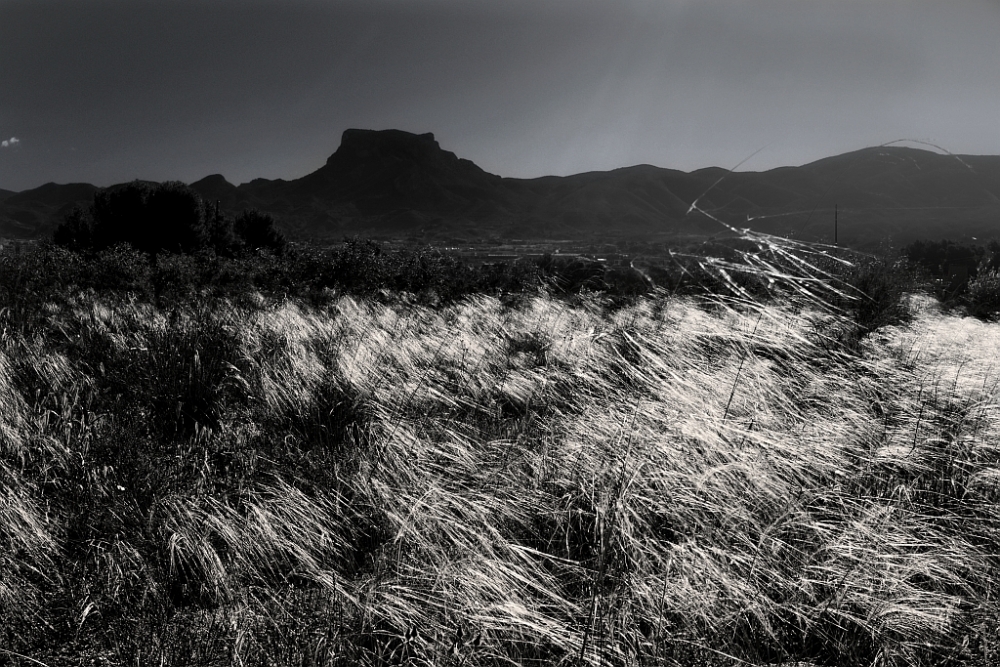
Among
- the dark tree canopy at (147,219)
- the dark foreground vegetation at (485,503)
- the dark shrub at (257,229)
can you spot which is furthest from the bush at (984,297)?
the dark shrub at (257,229)

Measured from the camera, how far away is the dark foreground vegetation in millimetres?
1470

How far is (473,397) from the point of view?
12.1ft

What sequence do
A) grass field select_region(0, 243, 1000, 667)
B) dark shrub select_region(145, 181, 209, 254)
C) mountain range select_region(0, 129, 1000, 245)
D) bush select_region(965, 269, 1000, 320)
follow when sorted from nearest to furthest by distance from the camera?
grass field select_region(0, 243, 1000, 667)
bush select_region(965, 269, 1000, 320)
dark shrub select_region(145, 181, 209, 254)
mountain range select_region(0, 129, 1000, 245)

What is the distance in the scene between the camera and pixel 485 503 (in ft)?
6.94

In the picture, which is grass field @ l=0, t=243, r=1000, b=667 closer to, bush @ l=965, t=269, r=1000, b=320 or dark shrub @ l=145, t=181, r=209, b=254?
bush @ l=965, t=269, r=1000, b=320

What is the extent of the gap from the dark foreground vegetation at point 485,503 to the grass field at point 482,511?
0.5 inches

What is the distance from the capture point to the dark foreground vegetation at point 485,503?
1.47 metres

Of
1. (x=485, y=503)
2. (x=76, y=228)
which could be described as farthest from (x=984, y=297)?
(x=76, y=228)

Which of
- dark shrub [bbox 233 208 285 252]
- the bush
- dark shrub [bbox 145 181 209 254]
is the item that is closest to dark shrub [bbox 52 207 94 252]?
dark shrub [bbox 145 181 209 254]

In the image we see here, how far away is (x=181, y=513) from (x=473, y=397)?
2045 mm

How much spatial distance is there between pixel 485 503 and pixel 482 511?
7cm

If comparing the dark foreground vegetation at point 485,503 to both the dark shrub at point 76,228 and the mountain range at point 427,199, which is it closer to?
the dark shrub at point 76,228

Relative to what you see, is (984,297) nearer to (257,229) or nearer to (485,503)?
(485,503)

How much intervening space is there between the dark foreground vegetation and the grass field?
0.5 inches
